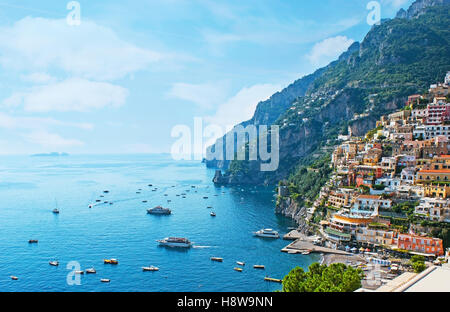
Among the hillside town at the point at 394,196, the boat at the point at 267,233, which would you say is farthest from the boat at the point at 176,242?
the hillside town at the point at 394,196

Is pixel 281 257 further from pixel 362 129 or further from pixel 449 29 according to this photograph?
pixel 449 29

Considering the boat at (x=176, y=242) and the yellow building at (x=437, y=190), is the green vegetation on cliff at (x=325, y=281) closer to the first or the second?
the yellow building at (x=437, y=190)

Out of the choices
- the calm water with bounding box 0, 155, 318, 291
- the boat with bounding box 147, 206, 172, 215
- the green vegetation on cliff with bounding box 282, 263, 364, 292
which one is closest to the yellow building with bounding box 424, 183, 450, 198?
the calm water with bounding box 0, 155, 318, 291

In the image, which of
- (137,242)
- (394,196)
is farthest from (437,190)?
(137,242)

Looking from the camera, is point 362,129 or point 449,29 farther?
point 449,29

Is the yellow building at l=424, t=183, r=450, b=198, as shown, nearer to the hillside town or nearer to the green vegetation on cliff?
the hillside town

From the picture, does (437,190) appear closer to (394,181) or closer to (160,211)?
(394,181)
